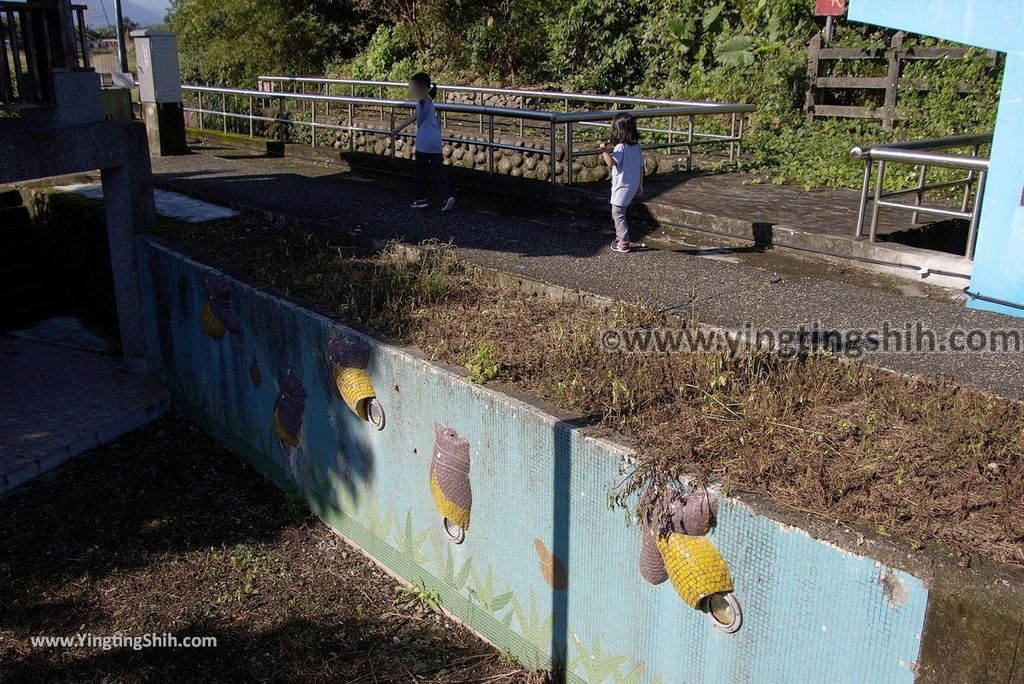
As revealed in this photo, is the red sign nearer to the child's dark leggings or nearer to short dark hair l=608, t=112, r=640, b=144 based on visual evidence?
the child's dark leggings

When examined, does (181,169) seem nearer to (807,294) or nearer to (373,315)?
(373,315)

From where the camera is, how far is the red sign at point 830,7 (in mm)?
14059

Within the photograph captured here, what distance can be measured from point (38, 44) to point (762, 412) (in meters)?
6.72

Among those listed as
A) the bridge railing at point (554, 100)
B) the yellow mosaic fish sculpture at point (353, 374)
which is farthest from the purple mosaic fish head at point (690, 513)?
the bridge railing at point (554, 100)

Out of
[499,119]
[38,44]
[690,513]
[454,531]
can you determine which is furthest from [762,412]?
[499,119]

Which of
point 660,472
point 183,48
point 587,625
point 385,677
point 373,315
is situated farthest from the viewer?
point 183,48

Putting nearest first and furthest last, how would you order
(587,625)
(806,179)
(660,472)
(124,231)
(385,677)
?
(660,472) → (587,625) → (385,677) → (124,231) → (806,179)

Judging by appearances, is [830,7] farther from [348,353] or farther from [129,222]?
[348,353]

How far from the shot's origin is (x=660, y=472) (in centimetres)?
378

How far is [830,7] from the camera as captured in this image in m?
14.2

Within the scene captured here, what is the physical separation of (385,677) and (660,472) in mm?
2027

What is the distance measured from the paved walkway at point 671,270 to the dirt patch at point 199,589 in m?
2.54

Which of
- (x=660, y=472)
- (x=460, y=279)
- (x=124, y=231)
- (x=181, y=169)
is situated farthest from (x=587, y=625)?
(x=181, y=169)

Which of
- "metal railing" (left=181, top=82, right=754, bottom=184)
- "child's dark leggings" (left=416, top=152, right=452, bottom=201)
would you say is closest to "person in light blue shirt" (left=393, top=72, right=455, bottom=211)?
"child's dark leggings" (left=416, top=152, right=452, bottom=201)
